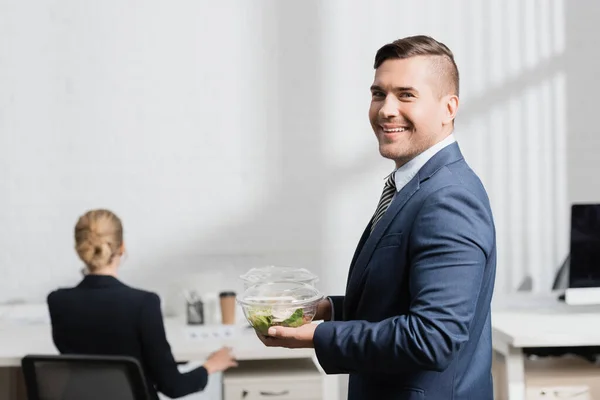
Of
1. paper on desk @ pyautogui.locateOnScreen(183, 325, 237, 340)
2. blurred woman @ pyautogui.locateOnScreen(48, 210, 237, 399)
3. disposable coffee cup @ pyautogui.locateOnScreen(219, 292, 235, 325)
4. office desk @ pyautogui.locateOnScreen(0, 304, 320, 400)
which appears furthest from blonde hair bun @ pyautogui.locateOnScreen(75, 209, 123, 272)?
disposable coffee cup @ pyautogui.locateOnScreen(219, 292, 235, 325)

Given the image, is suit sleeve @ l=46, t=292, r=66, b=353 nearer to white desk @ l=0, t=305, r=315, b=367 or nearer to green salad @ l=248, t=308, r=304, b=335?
white desk @ l=0, t=305, r=315, b=367

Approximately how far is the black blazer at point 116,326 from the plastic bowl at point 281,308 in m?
0.99

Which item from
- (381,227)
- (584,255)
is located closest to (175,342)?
(584,255)

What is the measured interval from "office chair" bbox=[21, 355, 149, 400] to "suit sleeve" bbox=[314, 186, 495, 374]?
0.93 metres

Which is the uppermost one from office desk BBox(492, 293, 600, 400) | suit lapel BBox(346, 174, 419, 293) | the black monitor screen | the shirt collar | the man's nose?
the man's nose

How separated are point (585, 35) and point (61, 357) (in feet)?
9.54

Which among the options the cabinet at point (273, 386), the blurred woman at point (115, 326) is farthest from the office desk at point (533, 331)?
the blurred woman at point (115, 326)

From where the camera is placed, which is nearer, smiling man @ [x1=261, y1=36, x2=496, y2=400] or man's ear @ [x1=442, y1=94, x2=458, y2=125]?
smiling man @ [x1=261, y1=36, x2=496, y2=400]

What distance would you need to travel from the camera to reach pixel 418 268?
129 centimetres

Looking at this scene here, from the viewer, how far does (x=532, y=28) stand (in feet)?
12.7

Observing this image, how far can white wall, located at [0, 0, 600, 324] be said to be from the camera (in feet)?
12.3

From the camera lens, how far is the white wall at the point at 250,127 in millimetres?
3758

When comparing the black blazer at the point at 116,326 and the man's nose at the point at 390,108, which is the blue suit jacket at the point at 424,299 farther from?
the black blazer at the point at 116,326

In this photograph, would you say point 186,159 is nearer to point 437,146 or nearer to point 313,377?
point 313,377
